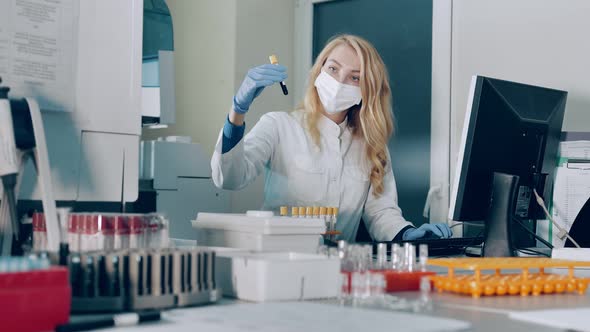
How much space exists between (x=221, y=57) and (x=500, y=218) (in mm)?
1928

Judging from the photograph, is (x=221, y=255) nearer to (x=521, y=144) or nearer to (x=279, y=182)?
(x=521, y=144)

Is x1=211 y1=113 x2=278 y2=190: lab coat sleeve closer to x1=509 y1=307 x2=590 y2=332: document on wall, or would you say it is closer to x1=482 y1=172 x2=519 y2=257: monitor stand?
x1=482 y1=172 x2=519 y2=257: monitor stand

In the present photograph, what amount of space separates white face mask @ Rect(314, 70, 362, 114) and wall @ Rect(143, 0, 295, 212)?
2.69ft

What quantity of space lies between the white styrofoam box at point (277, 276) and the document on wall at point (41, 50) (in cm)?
34

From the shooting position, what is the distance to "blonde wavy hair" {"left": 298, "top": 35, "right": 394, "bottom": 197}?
240cm

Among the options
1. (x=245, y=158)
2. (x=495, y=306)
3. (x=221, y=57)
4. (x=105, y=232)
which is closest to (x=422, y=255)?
(x=495, y=306)

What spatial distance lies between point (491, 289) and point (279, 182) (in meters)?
1.51

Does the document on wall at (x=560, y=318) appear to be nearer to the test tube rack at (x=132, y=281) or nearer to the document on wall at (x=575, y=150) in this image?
the test tube rack at (x=132, y=281)

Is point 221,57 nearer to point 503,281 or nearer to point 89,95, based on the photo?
point 89,95

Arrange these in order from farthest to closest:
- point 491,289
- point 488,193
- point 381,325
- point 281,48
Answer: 1. point 281,48
2. point 488,193
3. point 491,289
4. point 381,325

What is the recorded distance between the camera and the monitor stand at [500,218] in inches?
58.4

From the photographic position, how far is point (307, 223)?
1038 mm

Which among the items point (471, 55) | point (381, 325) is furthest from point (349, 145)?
point (381, 325)

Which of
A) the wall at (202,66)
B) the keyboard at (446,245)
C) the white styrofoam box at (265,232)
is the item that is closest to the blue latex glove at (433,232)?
the keyboard at (446,245)
